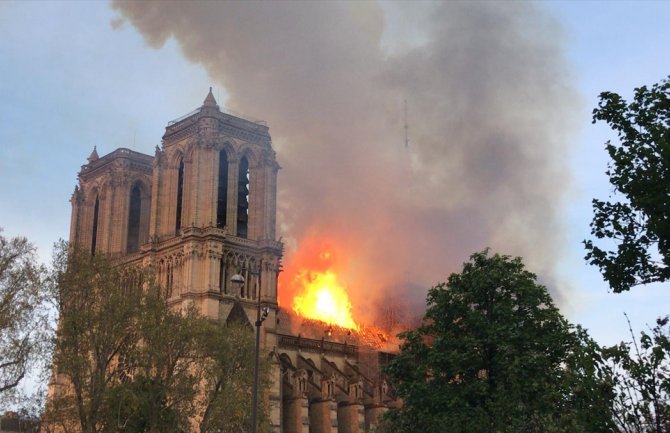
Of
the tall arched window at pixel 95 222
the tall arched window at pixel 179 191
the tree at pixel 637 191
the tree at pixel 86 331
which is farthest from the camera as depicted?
the tall arched window at pixel 95 222

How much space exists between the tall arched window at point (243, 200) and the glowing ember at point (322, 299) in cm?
1496

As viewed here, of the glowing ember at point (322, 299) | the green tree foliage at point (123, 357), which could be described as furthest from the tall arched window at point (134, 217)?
the green tree foliage at point (123, 357)

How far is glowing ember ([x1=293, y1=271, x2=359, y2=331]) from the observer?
98938mm

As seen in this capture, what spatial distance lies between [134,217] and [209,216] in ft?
62.2

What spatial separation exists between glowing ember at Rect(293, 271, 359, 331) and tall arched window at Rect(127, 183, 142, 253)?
18812mm

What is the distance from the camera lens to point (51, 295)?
43.3m

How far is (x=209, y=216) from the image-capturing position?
81375 millimetres

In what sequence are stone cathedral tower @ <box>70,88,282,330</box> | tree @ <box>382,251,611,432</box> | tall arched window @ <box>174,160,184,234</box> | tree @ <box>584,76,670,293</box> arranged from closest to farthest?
tree @ <box>584,76,670,293</box> → tree @ <box>382,251,611,432</box> → stone cathedral tower @ <box>70,88,282,330</box> → tall arched window @ <box>174,160,184,234</box>

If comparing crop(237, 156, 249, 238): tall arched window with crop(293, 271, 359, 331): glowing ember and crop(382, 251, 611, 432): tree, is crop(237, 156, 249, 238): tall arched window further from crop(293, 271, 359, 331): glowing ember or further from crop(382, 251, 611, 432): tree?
crop(382, 251, 611, 432): tree

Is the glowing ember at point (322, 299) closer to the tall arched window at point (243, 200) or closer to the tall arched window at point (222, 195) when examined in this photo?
the tall arched window at point (243, 200)

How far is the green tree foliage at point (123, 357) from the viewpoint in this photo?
43.7m

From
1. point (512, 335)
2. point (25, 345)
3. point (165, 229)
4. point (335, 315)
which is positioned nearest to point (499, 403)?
point (512, 335)

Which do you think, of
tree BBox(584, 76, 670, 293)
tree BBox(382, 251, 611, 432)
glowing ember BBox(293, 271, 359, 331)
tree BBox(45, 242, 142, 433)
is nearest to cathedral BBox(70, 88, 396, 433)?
glowing ember BBox(293, 271, 359, 331)

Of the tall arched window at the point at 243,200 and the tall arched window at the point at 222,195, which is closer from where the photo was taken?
the tall arched window at the point at 222,195
